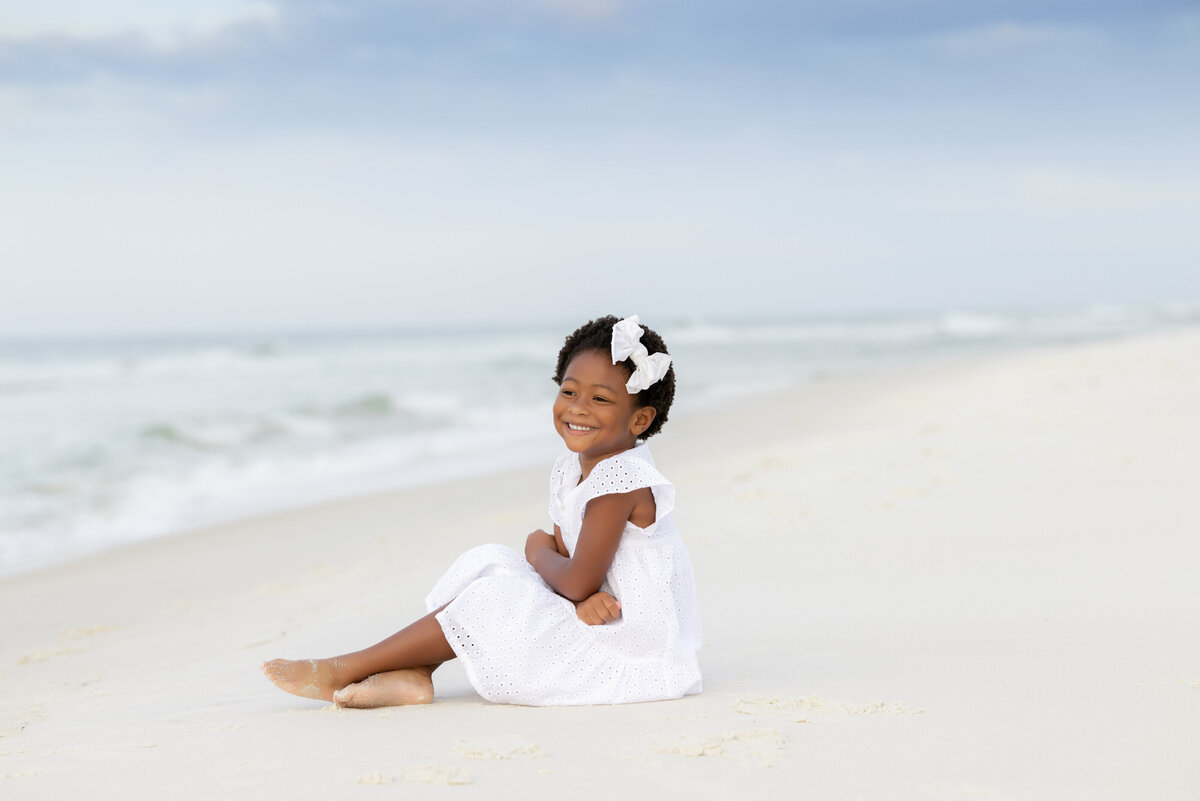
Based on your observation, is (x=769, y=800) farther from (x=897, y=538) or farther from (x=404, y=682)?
(x=897, y=538)

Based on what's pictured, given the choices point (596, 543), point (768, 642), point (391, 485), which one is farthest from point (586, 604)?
point (391, 485)

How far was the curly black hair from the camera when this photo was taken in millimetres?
3041

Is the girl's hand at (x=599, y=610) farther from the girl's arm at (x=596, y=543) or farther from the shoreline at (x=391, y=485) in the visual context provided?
the shoreline at (x=391, y=485)

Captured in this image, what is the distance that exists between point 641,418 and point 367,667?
1.03 m

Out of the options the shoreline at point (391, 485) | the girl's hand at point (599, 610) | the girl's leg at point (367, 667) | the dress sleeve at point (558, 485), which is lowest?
the shoreline at point (391, 485)

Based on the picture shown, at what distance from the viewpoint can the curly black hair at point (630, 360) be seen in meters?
3.04

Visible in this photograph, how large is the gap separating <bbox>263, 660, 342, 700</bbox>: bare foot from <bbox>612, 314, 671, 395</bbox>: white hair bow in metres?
1.14

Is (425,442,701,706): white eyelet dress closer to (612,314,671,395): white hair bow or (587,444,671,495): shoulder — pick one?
(587,444,671,495): shoulder

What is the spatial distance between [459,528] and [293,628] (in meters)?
2.08

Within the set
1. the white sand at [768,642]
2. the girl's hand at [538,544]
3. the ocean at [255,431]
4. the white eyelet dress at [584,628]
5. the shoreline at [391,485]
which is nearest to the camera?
the white sand at [768,642]

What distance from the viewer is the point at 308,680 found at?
2.96 meters

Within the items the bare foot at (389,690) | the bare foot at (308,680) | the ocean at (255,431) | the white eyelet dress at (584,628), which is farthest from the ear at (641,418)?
the ocean at (255,431)

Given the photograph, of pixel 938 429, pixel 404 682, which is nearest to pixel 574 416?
pixel 404 682

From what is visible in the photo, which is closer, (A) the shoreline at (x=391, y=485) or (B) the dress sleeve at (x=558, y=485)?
(B) the dress sleeve at (x=558, y=485)
